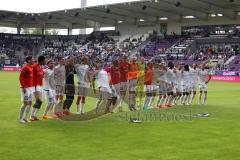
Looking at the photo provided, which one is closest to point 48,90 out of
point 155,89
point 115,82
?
point 115,82

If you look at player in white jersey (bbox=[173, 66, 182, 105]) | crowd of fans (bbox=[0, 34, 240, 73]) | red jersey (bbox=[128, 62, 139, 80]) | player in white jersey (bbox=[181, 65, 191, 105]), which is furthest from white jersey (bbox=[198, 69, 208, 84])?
crowd of fans (bbox=[0, 34, 240, 73])

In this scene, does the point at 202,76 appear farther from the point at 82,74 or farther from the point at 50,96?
the point at 50,96

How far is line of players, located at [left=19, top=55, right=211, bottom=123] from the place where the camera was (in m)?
15.3

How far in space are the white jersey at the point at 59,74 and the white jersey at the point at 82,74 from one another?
768 millimetres

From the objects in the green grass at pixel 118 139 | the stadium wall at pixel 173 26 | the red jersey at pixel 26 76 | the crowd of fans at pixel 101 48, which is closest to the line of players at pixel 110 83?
the red jersey at pixel 26 76

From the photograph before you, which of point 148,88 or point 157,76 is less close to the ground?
point 157,76

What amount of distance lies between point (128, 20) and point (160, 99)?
189 ft

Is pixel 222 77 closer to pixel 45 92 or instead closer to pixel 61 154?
pixel 45 92

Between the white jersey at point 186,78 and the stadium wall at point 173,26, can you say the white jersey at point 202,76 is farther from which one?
the stadium wall at point 173,26

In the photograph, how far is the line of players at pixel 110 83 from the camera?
15.3m

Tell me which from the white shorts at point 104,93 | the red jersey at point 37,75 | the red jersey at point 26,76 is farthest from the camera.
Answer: the white shorts at point 104,93

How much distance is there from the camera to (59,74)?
16.2m

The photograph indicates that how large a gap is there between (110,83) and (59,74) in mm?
2920

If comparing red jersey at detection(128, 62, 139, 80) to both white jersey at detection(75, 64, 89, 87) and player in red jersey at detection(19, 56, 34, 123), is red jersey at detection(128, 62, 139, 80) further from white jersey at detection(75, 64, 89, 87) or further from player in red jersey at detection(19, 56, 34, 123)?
player in red jersey at detection(19, 56, 34, 123)
